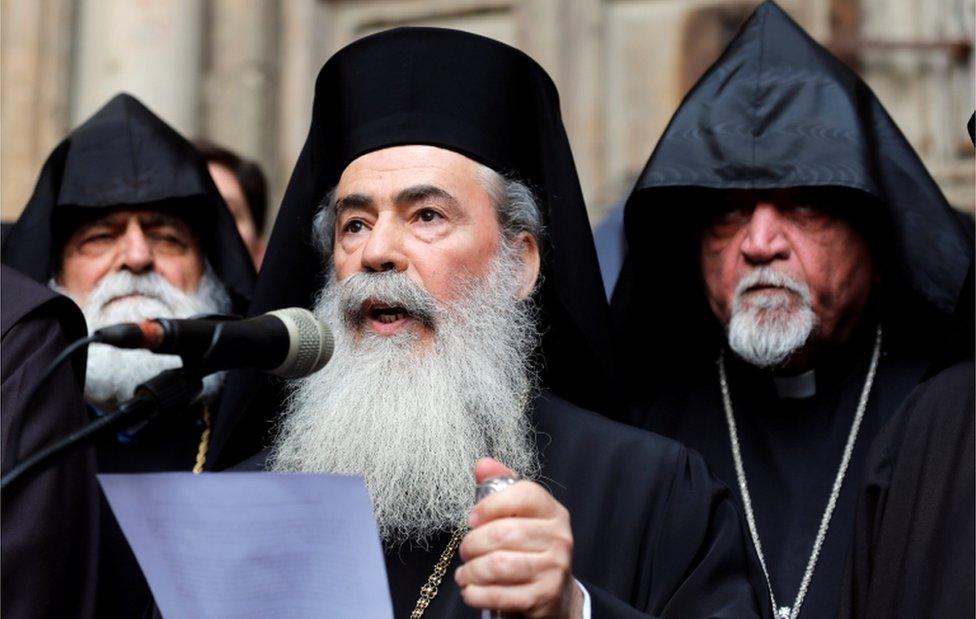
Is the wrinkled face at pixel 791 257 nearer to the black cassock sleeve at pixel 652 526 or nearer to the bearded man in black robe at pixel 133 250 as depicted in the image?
the black cassock sleeve at pixel 652 526

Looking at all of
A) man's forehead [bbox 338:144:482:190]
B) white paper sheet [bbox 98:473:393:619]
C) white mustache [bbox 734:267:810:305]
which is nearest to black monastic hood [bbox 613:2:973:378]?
white mustache [bbox 734:267:810:305]

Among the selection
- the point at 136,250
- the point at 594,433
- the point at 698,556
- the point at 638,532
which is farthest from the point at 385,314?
the point at 136,250

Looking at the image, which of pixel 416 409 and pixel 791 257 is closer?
pixel 416 409

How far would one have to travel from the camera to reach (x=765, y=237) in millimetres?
3830

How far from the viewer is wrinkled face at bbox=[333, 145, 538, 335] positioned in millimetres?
3389

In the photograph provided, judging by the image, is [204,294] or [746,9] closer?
[204,294]

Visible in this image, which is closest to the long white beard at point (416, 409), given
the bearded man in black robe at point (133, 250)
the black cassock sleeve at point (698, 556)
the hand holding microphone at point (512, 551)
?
the black cassock sleeve at point (698, 556)

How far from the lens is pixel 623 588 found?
2975 millimetres

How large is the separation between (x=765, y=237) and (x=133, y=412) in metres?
2.07

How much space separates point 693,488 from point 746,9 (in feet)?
11.4

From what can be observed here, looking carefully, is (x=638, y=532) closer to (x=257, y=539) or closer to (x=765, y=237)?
(x=257, y=539)

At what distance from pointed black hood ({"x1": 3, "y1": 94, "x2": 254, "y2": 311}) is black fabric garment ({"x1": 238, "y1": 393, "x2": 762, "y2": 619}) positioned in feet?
5.44

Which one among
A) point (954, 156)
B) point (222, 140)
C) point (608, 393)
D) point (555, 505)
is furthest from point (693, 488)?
point (222, 140)

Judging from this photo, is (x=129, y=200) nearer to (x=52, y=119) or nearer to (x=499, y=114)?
(x=499, y=114)
